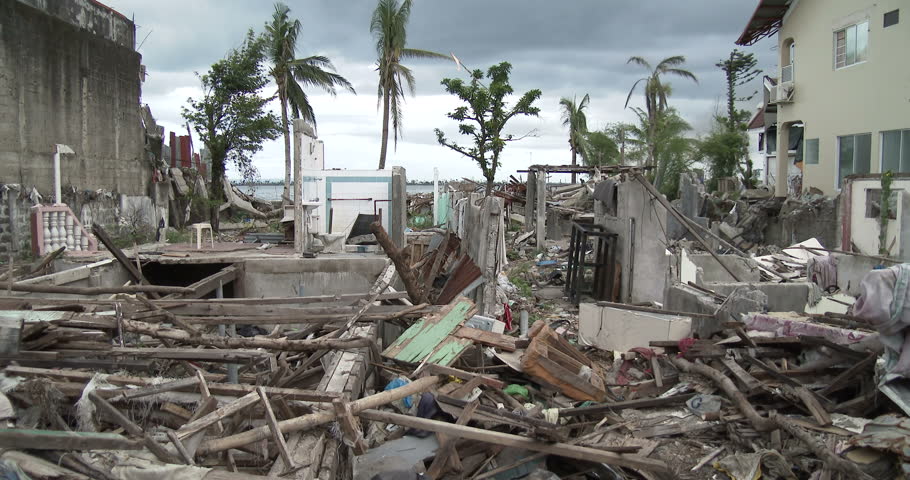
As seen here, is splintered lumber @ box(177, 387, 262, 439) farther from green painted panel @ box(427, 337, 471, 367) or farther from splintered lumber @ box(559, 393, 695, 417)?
splintered lumber @ box(559, 393, 695, 417)

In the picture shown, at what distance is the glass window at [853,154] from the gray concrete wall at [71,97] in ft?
73.9

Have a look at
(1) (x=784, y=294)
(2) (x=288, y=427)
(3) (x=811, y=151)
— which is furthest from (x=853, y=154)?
(2) (x=288, y=427)

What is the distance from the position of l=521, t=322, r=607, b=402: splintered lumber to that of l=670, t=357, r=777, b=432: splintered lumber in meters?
1.02

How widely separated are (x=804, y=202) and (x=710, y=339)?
14623 millimetres

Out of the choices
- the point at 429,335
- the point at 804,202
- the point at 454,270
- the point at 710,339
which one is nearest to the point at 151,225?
the point at 454,270

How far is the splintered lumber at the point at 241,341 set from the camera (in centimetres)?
521

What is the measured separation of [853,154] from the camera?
19578 mm

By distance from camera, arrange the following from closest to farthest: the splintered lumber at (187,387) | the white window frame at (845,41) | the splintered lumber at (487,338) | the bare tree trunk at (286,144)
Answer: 1. the splintered lumber at (187,387)
2. the splintered lumber at (487,338)
3. the white window frame at (845,41)
4. the bare tree trunk at (286,144)

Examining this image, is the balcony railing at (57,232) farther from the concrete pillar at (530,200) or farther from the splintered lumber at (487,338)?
the concrete pillar at (530,200)

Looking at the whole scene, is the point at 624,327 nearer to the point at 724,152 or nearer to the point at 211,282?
the point at 211,282

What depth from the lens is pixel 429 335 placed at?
6.47 m

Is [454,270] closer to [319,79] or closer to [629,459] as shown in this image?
[629,459]

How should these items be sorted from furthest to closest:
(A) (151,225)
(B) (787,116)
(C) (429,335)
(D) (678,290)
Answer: (B) (787,116), (A) (151,225), (D) (678,290), (C) (429,335)

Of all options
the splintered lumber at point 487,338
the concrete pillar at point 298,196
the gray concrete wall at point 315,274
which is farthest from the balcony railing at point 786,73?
the splintered lumber at point 487,338
